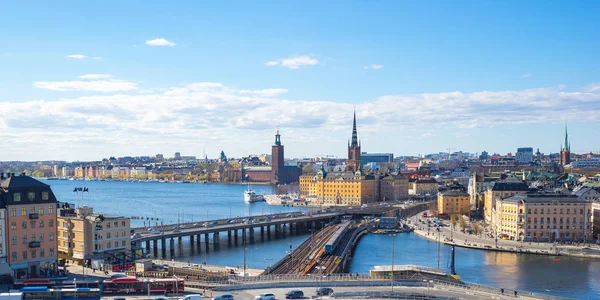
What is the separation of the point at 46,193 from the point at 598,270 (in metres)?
37.2

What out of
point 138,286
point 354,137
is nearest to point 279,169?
point 354,137

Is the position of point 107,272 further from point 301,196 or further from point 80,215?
point 301,196

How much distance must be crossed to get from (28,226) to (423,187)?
345 ft

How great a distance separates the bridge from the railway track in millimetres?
8854

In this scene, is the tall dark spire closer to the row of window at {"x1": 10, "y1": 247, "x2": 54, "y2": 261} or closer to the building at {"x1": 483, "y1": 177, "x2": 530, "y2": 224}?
the building at {"x1": 483, "y1": 177, "x2": 530, "y2": 224}

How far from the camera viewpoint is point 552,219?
2386 inches

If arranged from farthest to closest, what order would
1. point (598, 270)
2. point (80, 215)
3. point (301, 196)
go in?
point (301, 196) < point (598, 270) < point (80, 215)

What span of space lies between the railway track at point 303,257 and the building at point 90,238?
33.3ft

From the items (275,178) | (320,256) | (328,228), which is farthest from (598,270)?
(275,178)

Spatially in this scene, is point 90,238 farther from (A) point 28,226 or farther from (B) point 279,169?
(B) point 279,169

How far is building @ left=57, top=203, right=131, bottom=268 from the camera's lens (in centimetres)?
4062

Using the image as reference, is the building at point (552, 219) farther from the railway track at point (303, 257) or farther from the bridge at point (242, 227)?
the bridge at point (242, 227)

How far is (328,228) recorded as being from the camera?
73.2m

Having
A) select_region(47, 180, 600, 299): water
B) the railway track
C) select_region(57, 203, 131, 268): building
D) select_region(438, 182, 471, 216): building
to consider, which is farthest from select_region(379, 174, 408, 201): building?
select_region(57, 203, 131, 268): building
